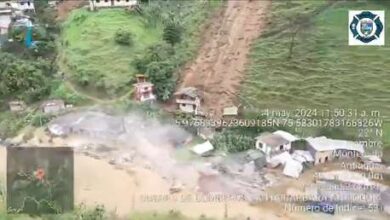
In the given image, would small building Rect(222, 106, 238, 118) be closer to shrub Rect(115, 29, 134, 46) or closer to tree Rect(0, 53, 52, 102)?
shrub Rect(115, 29, 134, 46)

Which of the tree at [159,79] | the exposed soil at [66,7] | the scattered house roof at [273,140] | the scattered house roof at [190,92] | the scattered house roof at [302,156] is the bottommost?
the scattered house roof at [302,156]

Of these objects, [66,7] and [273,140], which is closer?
[273,140]

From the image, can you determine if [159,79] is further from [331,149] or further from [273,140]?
[331,149]

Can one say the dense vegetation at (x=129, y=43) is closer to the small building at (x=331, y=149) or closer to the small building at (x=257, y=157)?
the small building at (x=257, y=157)

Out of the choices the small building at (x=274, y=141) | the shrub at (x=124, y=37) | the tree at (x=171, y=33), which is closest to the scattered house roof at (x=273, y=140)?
the small building at (x=274, y=141)

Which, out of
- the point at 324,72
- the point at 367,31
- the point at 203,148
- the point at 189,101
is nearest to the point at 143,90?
the point at 189,101

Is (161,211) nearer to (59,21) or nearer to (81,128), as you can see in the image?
(81,128)

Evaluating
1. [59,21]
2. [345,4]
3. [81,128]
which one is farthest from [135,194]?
[345,4]
